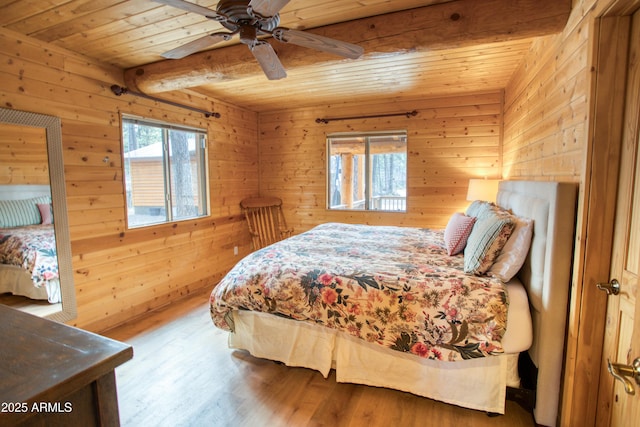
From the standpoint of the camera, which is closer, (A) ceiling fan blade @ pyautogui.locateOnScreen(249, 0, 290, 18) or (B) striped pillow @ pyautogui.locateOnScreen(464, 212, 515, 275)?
(A) ceiling fan blade @ pyautogui.locateOnScreen(249, 0, 290, 18)

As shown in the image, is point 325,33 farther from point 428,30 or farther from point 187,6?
point 187,6

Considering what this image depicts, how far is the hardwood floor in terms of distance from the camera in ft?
5.72

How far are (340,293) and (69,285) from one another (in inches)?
88.6

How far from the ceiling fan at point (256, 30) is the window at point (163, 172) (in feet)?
5.51

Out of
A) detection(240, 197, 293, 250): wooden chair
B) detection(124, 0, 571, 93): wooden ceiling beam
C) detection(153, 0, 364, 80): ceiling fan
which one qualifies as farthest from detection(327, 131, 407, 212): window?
detection(153, 0, 364, 80): ceiling fan

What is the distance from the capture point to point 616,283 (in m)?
1.29

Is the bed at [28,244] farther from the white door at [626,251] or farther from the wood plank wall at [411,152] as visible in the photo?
the white door at [626,251]

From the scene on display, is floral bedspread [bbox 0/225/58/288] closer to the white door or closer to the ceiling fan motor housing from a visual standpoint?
the ceiling fan motor housing

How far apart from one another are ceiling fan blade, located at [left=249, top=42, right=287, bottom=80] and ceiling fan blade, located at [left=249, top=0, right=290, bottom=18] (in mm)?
262

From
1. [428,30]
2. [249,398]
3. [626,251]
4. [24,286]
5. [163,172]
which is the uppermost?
[428,30]

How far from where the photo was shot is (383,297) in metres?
1.83

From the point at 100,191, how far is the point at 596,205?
3.44 m

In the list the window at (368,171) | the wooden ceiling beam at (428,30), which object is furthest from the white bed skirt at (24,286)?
the window at (368,171)

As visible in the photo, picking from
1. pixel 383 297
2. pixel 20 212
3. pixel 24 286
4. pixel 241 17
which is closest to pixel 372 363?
pixel 383 297
